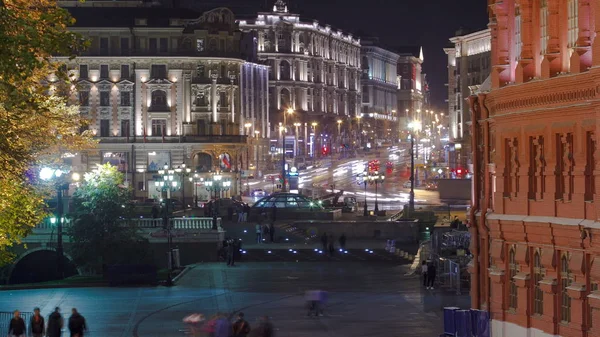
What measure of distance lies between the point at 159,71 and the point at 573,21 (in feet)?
350

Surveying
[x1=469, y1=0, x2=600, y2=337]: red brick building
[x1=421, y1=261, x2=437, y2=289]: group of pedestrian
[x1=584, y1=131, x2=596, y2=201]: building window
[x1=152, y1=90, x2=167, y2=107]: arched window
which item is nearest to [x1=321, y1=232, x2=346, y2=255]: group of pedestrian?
[x1=421, y1=261, x2=437, y2=289]: group of pedestrian

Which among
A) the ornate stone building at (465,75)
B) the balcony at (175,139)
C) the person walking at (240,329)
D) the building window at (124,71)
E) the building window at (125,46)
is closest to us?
the person walking at (240,329)

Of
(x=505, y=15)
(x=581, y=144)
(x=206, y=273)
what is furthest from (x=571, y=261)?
(x=206, y=273)

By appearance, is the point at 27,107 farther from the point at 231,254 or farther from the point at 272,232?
the point at 272,232

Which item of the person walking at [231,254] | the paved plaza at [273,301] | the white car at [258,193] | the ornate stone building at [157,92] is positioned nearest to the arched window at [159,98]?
the ornate stone building at [157,92]

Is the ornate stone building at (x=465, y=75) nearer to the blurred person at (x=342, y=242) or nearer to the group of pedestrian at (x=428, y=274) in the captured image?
the blurred person at (x=342, y=242)

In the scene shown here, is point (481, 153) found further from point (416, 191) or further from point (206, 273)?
point (416, 191)

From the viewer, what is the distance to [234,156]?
13725 centimetres

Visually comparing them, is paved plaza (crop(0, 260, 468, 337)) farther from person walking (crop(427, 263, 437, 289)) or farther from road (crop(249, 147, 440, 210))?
road (crop(249, 147, 440, 210))

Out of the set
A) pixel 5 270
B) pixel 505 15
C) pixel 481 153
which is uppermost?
pixel 505 15

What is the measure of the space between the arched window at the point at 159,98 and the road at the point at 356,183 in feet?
45.2

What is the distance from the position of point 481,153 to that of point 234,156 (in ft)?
330

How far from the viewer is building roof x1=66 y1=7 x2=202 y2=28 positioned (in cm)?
13362

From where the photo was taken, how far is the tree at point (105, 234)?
6844 centimetres
